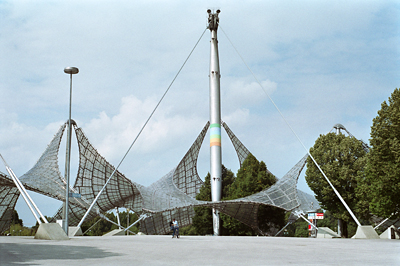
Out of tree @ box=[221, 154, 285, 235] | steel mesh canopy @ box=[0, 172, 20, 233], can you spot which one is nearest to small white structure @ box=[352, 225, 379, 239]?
tree @ box=[221, 154, 285, 235]

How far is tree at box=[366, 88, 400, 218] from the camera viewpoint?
26.8 m

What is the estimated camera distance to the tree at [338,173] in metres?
42.2

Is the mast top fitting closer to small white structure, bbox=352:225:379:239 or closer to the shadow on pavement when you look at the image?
small white structure, bbox=352:225:379:239

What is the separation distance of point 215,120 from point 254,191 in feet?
48.2

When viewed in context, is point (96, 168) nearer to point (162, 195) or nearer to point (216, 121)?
point (162, 195)

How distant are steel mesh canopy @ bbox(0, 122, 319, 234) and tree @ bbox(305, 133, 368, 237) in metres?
4.35

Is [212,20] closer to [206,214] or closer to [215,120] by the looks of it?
[215,120]

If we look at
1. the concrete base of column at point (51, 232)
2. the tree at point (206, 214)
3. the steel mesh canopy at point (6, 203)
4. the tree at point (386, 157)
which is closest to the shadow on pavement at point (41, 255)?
the concrete base of column at point (51, 232)

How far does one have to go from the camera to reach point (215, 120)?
208 ft

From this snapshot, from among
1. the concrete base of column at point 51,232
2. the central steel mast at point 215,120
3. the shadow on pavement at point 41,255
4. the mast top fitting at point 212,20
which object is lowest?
the concrete base of column at point 51,232

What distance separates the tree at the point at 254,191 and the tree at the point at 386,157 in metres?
21.7

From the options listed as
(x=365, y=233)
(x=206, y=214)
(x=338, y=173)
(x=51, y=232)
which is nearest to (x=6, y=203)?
(x=206, y=214)

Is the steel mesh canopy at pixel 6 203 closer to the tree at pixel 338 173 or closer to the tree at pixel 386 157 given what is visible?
the tree at pixel 338 173

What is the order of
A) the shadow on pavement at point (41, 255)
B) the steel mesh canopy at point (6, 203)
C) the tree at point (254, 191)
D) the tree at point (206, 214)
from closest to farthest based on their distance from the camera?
the shadow on pavement at point (41, 255), the tree at point (254, 191), the steel mesh canopy at point (6, 203), the tree at point (206, 214)
